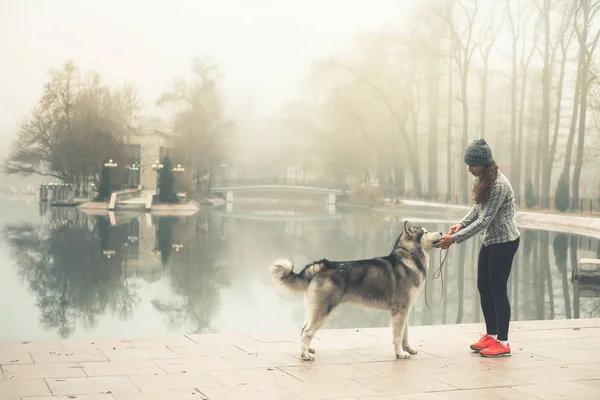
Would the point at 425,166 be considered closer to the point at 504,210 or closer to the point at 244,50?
the point at 244,50

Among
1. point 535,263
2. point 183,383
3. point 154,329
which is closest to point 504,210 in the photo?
point 183,383

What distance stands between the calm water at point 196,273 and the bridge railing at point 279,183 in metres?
3.66

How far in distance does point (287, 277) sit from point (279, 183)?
29.8 metres

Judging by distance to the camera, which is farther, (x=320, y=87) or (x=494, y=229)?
(x=320, y=87)

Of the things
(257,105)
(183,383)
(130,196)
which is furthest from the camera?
(257,105)

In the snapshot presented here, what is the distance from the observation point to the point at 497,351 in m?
5.27

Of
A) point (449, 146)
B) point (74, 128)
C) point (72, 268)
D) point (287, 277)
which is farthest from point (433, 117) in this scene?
point (287, 277)

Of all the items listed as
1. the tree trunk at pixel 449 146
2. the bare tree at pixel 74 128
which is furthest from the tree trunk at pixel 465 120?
the bare tree at pixel 74 128

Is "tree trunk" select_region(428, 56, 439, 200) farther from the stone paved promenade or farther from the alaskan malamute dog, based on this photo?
the alaskan malamute dog

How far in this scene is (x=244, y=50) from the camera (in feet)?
112

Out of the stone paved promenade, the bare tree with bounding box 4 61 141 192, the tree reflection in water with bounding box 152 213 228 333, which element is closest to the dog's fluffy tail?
the stone paved promenade

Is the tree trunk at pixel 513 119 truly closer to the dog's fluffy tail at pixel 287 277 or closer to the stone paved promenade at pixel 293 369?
the stone paved promenade at pixel 293 369

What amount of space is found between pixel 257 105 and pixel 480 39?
9.52 metres

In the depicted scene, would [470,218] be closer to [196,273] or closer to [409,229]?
[409,229]
